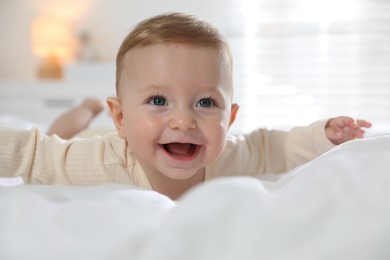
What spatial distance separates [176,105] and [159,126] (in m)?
0.05

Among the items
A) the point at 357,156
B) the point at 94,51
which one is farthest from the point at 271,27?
the point at 357,156

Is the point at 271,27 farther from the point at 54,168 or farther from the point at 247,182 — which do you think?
the point at 247,182

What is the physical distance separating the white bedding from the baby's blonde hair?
48 cm

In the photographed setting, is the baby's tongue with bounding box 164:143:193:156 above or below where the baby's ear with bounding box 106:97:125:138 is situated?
below

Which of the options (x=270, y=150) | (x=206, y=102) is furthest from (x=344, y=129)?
(x=206, y=102)

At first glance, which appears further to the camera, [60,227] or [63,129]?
[63,129]

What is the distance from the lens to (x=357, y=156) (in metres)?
0.60

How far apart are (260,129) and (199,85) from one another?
21.0 inches

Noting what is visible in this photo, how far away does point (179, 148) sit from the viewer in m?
1.00

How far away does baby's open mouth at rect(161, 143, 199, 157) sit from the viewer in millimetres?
987

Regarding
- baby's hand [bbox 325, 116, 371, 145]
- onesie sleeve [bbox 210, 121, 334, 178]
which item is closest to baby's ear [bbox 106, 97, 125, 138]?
onesie sleeve [bbox 210, 121, 334, 178]

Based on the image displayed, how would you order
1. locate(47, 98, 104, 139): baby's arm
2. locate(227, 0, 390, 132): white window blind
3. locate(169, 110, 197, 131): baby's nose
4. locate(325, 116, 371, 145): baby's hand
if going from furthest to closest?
1. locate(227, 0, 390, 132): white window blind
2. locate(47, 98, 104, 139): baby's arm
3. locate(325, 116, 371, 145): baby's hand
4. locate(169, 110, 197, 131): baby's nose

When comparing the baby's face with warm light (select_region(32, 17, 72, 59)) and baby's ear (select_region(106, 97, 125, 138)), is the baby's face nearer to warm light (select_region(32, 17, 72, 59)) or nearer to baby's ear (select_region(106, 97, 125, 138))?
baby's ear (select_region(106, 97, 125, 138))

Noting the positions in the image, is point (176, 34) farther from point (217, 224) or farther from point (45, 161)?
point (217, 224)
